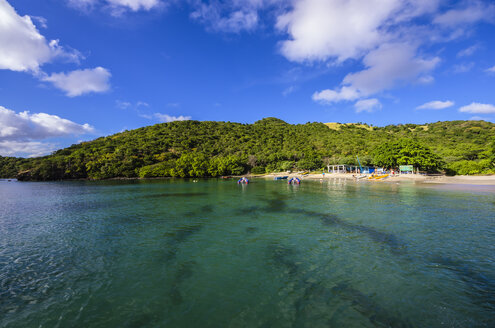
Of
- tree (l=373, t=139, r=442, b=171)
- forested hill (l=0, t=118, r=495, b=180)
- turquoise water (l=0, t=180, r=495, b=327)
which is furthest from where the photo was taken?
forested hill (l=0, t=118, r=495, b=180)

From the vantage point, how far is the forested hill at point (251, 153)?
71.8 metres

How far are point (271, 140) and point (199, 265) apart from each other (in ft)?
444

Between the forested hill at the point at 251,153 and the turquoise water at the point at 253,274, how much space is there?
66367mm

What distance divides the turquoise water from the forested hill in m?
66.4

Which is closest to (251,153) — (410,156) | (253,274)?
(410,156)

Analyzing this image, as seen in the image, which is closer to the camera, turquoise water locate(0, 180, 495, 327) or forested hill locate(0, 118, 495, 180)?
turquoise water locate(0, 180, 495, 327)

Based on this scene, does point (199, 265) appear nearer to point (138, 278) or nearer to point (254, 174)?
point (138, 278)

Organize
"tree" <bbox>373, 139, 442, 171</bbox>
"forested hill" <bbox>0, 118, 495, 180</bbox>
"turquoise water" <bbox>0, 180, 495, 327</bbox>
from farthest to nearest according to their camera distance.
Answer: "forested hill" <bbox>0, 118, 495, 180</bbox> → "tree" <bbox>373, 139, 442, 171</bbox> → "turquoise water" <bbox>0, 180, 495, 327</bbox>

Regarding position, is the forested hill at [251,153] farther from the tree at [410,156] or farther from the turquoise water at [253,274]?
the turquoise water at [253,274]

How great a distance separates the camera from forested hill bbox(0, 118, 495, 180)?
7175cm

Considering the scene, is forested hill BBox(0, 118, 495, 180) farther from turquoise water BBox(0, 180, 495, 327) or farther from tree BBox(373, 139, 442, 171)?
turquoise water BBox(0, 180, 495, 327)

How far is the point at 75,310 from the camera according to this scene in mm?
6930

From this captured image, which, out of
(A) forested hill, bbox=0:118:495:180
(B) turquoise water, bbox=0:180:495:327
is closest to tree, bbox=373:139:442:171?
(A) forested hill, bbox=0:118:495:180

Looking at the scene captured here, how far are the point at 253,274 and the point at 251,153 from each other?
372 ft
